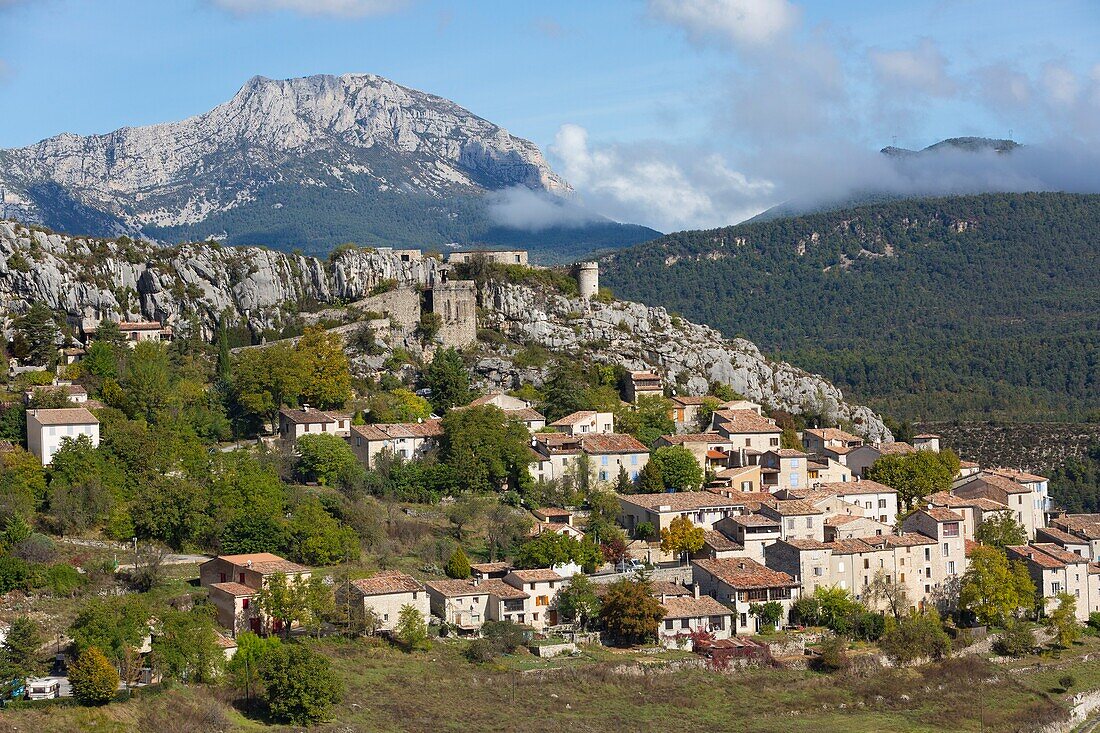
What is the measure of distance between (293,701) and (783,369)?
50.2m

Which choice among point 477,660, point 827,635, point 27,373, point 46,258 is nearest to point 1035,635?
point 827,635

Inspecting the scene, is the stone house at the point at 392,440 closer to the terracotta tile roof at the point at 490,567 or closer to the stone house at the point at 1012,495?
the terracotta tile roof at the point at 490,567

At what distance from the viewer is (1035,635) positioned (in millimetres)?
63812

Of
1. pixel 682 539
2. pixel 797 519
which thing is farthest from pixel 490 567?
pixel 797 519

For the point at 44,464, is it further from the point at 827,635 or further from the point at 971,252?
the point at 971,252

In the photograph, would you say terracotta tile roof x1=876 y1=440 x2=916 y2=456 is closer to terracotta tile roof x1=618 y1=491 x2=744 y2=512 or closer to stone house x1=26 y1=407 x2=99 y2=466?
terracotta tile roof x1=618 y1=491 x2=744 y2=512

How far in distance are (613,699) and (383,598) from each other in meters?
8.68

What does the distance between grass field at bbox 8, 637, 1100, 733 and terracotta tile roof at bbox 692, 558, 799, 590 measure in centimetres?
459

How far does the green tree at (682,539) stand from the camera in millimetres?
64125

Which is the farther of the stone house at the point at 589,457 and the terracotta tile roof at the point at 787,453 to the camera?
the terracotta tile roof at the point at 787,453

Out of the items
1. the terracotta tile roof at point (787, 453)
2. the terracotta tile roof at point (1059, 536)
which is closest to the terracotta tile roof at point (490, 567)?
the terracotta tile roof at point (787, 453)

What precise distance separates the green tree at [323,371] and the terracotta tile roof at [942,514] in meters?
27.5

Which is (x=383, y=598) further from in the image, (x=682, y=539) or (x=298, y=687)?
(x=682, y=539)

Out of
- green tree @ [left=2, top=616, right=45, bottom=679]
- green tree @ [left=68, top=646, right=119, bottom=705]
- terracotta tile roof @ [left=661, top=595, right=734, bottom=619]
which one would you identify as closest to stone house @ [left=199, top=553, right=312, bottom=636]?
green tree @ [left=2, top=616, right=45, bottom=679]
